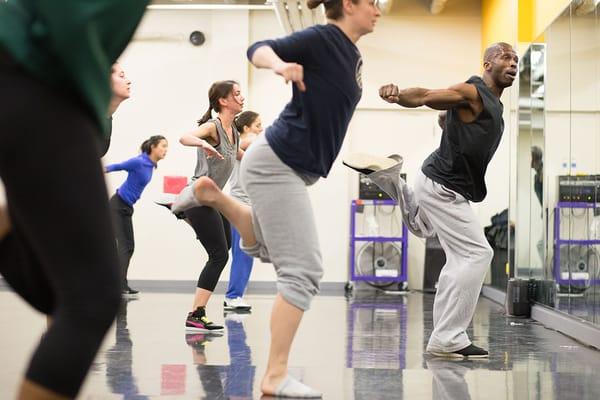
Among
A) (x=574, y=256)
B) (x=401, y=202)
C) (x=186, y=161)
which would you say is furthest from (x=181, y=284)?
(x=401, y=202)

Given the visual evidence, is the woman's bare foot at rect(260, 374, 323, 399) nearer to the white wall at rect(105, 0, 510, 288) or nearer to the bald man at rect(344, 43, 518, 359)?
the bald man at rect(344, 43, 518, 359)

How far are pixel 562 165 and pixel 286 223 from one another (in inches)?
146

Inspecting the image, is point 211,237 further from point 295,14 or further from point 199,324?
point 295,14

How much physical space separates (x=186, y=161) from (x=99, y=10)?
968 cm

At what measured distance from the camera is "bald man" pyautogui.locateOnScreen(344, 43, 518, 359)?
413 centimetres

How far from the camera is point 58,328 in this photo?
1.47 meters

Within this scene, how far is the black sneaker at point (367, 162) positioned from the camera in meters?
4.12

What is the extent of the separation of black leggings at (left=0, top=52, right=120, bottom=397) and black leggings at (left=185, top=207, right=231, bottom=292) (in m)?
3.59

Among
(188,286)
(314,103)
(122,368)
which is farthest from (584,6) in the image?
(188,286)

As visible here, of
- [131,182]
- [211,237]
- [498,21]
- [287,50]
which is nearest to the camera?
[287,50]

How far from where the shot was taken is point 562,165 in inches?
238

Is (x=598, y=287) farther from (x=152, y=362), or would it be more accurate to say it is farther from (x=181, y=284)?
(x=181, y=284)

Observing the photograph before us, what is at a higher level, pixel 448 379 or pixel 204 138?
pixel 204 138

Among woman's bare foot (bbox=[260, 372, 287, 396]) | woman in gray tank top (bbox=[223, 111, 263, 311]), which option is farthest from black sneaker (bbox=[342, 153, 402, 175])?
woman in gray tank top (bbox=[223, 111, 263, 311])
